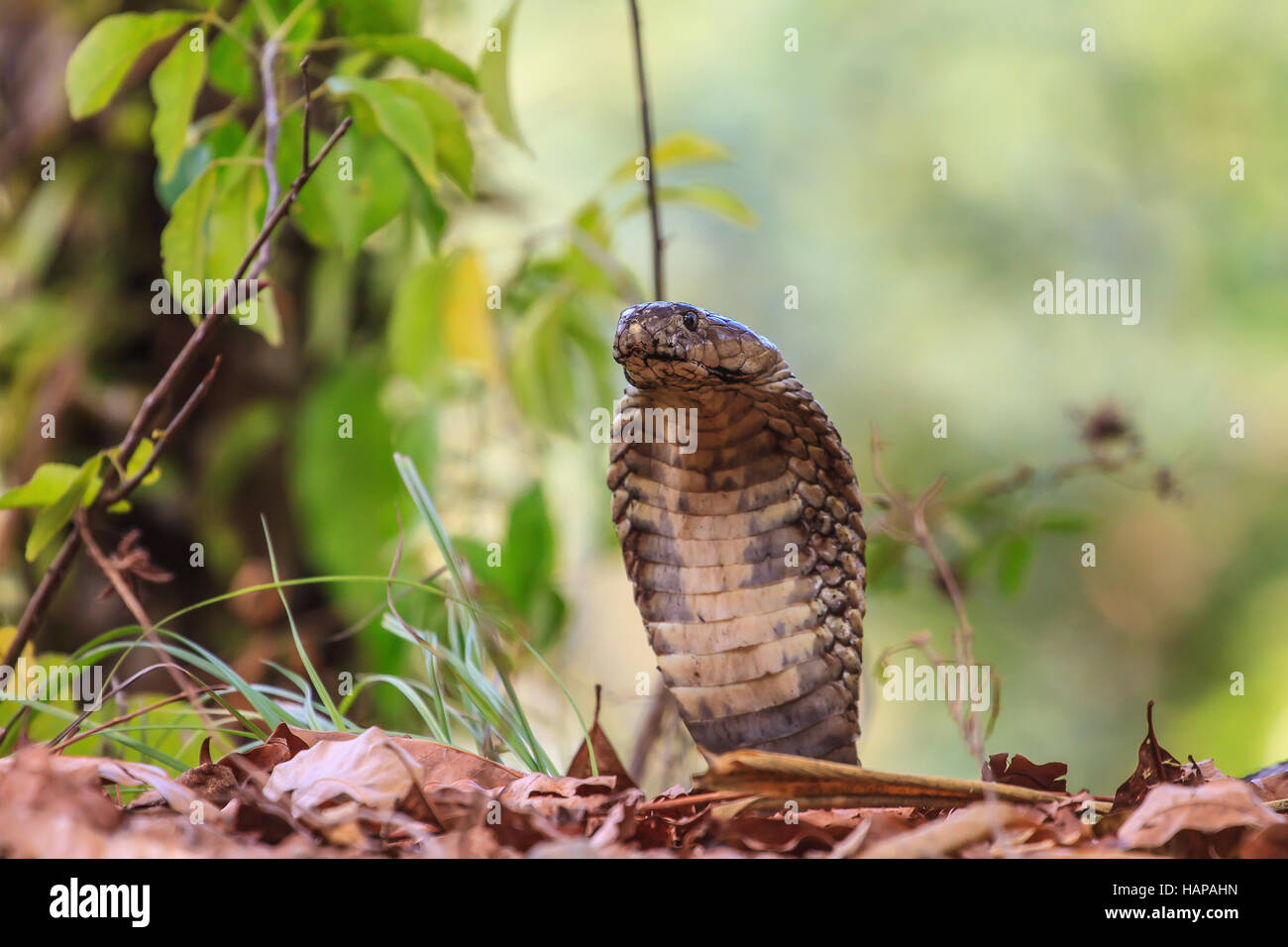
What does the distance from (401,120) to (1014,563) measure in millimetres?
1738

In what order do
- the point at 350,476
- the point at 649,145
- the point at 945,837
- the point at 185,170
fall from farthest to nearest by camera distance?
the point at 350,476 < the point at 649,145 < the point at 185,170 < the point at 945,837

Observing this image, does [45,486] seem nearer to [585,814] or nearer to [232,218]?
[232,218]

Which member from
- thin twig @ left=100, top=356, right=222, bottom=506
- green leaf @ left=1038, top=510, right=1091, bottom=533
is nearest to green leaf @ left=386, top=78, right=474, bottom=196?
thin twig @ left=100, top=356, right=222, bottom=506

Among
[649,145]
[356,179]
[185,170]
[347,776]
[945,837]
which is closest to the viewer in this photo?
[945,837]

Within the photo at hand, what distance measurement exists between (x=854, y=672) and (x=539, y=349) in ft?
3.71

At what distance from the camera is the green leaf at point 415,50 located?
1.83 m

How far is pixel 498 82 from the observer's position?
198 centimetres

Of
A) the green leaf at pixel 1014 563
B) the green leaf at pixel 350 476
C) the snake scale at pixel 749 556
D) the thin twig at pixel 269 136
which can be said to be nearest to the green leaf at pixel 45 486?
the thin twig at pixel 269 136

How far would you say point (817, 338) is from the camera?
8891 mm

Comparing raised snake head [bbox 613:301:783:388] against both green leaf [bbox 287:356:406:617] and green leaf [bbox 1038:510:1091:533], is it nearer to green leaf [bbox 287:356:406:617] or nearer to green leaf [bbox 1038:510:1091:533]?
green leaf [bbox 1038:510:1091:533]

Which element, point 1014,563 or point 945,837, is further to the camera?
point 1014,563

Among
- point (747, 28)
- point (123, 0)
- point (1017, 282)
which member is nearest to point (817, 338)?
point (1017, 282)

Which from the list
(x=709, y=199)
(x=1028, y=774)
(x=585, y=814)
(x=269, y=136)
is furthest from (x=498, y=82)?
(x=1028, y=774)
